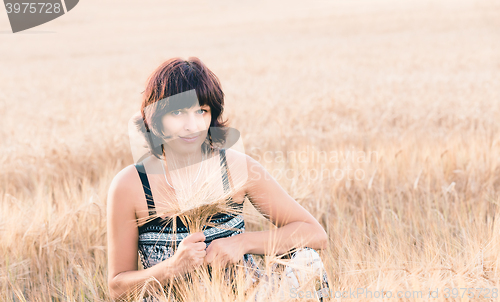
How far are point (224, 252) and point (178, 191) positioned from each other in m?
0.25

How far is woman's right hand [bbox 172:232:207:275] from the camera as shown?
1.22 metres

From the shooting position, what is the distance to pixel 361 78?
676 cm

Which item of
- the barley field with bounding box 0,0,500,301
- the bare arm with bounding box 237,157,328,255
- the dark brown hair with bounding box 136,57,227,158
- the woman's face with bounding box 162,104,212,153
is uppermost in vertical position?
the dark brown hair with bounding box 136,57,227,158

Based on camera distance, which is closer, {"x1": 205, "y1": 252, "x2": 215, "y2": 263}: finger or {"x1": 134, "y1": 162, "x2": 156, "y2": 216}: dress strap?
Result: {"x1": 205, "y1": 252, "x2": 215, "y2": 263}: finger

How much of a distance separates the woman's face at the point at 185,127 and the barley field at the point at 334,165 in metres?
0.66

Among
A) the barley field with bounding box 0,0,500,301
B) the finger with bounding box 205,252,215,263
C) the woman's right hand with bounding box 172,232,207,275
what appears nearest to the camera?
the woman's right hand with bounding box 172,232,207,275

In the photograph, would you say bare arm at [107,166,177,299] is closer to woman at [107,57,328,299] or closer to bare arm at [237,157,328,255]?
woman at [107,57,328,299]

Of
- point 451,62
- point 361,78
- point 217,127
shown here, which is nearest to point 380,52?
point 451,62

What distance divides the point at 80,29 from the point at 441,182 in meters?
30.4

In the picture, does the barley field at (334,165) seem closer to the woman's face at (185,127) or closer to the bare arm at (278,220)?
the bare arm at (278,220)

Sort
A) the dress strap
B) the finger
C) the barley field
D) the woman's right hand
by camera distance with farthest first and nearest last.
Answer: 1. the barley field
2. the dress strap
3. the finger
4. the woman's right hand

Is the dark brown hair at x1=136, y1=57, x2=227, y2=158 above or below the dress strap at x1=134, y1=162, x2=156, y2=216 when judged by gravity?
above

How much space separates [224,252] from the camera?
1.34m

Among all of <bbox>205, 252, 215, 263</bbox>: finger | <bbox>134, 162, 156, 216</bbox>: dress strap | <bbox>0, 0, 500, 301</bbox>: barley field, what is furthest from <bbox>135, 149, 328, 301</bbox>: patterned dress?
<bbox>0, 0, 500, 301</bbox>: barley field
